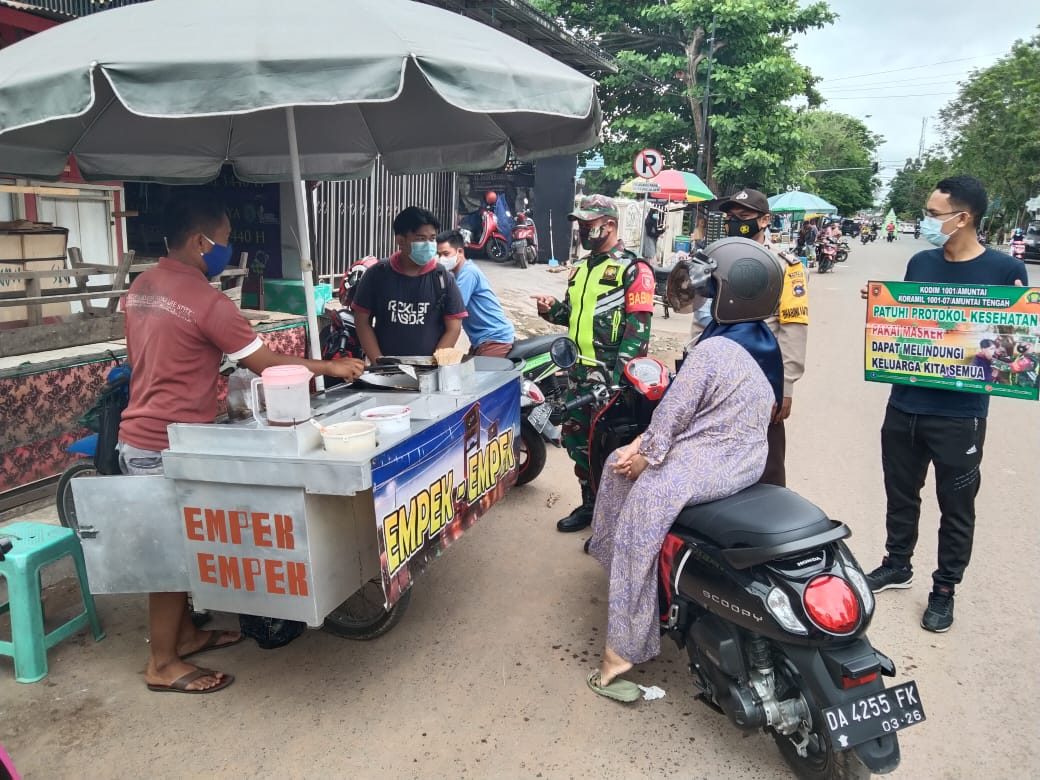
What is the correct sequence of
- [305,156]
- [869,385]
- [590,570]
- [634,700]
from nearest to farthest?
[634,700] → [590,570] → [305,156] → [869,385]

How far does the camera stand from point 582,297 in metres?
4.02

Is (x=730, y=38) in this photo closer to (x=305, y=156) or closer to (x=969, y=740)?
(x=305, y=156)

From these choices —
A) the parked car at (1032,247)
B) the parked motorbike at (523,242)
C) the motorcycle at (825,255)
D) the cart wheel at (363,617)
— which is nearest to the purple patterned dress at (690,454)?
the cart wheel at (363,617)

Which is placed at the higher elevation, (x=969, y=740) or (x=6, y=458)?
(x=6, y=458)

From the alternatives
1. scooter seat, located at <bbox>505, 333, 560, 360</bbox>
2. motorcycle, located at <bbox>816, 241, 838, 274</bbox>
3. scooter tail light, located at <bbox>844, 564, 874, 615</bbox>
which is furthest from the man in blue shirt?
motorcycle, located at <bbox>816, 241, 838, 274</bbox>

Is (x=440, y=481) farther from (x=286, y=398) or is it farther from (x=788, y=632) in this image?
(x=788, y=632)

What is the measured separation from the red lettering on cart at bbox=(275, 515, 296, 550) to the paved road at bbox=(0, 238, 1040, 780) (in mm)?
765

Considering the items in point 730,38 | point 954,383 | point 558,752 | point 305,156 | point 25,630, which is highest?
point 730,38

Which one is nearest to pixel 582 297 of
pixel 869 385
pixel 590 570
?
pixel 590 570

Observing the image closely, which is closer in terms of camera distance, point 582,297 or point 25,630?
point 25,630

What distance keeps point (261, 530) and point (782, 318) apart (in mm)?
2567

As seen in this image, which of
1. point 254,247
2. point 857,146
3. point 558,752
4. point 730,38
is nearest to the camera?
point 558,752

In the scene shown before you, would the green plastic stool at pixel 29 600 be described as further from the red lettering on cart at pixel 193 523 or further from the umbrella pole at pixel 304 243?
the umbrella pole at pixel 304 243

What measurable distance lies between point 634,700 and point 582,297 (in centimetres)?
207
